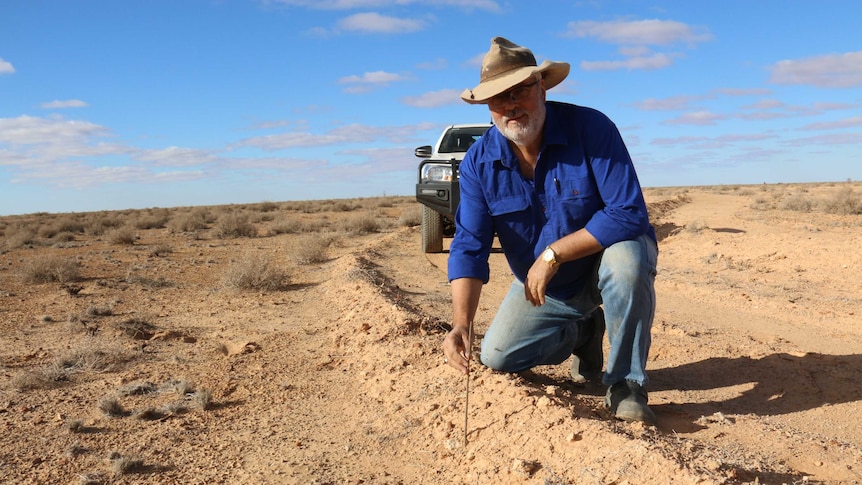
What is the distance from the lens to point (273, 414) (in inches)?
141

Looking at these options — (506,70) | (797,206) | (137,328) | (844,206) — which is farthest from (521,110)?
(797,206)

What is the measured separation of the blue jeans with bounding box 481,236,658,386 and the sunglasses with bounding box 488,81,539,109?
0.78 metres

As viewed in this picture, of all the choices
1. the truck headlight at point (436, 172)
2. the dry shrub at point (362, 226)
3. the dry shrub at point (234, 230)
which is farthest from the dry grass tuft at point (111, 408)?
the dry shrub at point (234, 230)

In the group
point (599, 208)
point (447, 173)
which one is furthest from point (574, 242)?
point (447, 173)

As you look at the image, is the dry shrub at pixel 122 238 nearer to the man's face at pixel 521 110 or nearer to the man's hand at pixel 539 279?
the man's face at pixel 521 110

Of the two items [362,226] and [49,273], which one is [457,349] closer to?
[49,273]

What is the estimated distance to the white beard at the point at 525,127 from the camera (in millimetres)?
3092

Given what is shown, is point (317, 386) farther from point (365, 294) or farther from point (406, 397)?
point (365, 294)

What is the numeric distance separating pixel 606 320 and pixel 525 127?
946mm

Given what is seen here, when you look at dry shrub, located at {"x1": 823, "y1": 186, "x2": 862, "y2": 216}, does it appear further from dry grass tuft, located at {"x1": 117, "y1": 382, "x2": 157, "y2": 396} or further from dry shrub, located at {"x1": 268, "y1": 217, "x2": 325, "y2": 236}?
dry grass tuft, located at {"x1": 117, "y1": 382, "x2": 157, "y2": 396}

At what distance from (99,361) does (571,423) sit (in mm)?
3175

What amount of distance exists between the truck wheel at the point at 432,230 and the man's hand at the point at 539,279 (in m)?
7.08

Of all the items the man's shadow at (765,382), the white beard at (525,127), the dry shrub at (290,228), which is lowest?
the man's shadow at (765,382)

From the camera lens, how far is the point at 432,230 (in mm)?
10312
